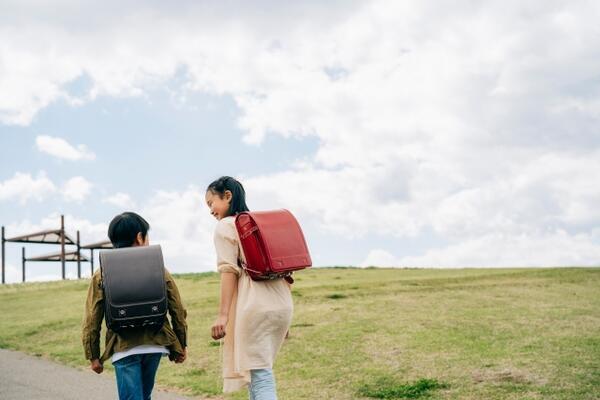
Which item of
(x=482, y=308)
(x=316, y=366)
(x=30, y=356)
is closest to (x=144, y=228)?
(x=316, y=366)

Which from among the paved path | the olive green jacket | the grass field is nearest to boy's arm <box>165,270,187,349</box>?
the olive green jacket

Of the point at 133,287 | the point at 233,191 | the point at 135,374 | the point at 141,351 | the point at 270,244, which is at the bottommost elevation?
the point at 135,374

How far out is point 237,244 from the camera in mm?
4906

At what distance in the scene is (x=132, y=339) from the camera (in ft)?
15.6

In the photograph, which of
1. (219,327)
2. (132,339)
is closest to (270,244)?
(219,327)

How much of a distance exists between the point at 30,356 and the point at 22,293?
17371 millimetres

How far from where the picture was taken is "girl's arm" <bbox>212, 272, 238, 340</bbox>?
4.75m

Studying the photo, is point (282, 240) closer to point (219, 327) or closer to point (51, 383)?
point (219, 327)

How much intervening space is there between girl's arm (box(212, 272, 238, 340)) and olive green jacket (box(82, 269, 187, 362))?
33 centimetres

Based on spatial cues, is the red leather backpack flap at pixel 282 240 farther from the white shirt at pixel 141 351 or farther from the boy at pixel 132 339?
the white shirt at pixel 141 351

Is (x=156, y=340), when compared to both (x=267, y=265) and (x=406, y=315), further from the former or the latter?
(x=406, y=315)

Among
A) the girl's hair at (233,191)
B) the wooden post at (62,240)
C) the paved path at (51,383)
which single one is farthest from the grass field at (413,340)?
the wooden post at (62,240)

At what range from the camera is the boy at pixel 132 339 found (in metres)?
4.74

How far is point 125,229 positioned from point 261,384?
151cm
